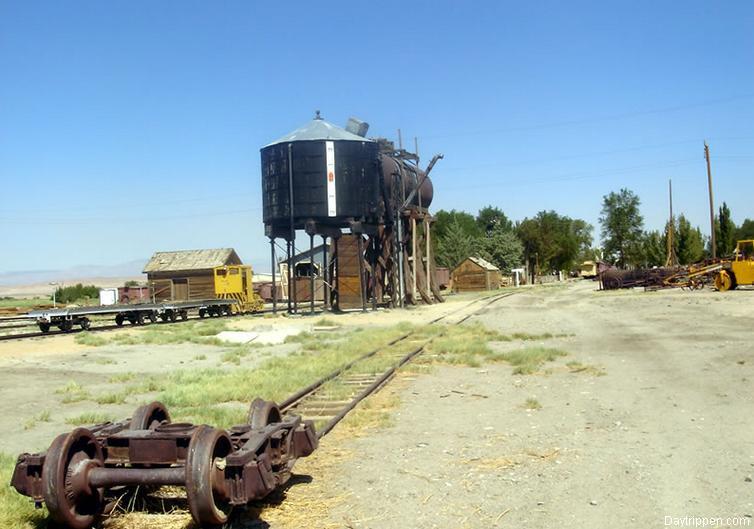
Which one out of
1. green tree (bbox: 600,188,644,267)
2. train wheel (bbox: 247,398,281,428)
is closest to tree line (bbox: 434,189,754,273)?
green tree (bbox: 600,188,644,267)

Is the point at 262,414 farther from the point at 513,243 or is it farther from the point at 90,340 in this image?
the point at 513,243

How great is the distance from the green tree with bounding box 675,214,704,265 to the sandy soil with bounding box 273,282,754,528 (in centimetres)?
7250

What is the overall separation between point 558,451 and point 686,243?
81.5 metres

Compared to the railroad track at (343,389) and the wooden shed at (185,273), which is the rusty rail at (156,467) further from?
the wooden shed at (185,273)

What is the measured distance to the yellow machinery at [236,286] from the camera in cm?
4416

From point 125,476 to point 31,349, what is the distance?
18.6 meters

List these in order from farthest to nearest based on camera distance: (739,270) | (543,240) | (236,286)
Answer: (543,240)
(236,286)
(739,270)

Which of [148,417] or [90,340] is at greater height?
[148,417]

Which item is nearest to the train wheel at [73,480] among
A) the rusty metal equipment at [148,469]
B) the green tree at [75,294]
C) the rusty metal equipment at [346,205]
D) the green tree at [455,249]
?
the rusty metal equipment at [148,469]

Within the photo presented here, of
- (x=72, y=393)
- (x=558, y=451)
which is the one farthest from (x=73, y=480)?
(x=72, y=393)

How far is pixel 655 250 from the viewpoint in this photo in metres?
88.4

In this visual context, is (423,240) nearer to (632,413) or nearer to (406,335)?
(406,335)

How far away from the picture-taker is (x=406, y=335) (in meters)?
A: 21.9

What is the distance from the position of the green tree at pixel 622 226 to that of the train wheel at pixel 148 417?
106 m
